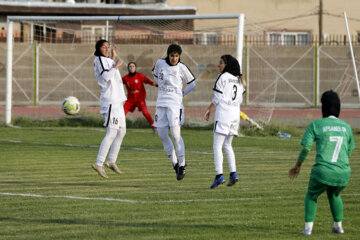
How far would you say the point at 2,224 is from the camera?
27.6 feet

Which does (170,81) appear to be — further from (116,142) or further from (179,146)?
(116,142)

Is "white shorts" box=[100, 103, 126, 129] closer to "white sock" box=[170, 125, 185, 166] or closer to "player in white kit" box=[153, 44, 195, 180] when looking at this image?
"player in white kit" box=[153, 44, 195, 180]

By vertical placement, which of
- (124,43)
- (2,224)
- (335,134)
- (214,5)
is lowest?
(2,224)

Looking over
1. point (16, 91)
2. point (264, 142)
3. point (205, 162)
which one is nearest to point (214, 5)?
point (16, 91)

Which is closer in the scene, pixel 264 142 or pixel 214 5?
pixel 264 142

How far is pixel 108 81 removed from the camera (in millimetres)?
12367

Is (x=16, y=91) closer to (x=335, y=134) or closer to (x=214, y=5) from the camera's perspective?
(x=214, y=5)

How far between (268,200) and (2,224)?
3.46m

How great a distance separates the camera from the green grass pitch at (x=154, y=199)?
8.08 m

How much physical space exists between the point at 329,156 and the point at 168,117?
15.6ft

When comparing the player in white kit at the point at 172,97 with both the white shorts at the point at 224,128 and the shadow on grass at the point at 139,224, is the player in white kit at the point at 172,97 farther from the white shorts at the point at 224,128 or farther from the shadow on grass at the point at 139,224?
the shadow on grass at the point at 139,224

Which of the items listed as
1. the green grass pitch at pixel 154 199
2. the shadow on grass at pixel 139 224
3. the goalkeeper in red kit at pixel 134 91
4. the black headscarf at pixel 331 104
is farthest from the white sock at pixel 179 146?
the goalkeeper in red kit at pixel 134 91

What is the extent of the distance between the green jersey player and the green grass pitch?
35cm

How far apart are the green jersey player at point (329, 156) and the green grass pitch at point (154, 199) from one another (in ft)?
1.16
